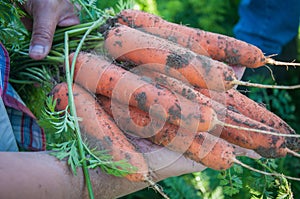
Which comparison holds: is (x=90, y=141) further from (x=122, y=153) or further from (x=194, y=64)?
(x=194, y=64)

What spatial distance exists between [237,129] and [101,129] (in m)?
0.31

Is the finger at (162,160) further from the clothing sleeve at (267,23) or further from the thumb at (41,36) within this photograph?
the clothing sleeve at (267,23)

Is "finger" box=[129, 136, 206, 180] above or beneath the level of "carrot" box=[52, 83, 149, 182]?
beneath

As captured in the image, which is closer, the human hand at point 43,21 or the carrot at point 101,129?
the carrot at point 101,129

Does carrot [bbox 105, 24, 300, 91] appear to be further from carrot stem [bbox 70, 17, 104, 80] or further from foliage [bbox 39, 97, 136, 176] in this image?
foliage [bbox 39, 97, 136, 176]

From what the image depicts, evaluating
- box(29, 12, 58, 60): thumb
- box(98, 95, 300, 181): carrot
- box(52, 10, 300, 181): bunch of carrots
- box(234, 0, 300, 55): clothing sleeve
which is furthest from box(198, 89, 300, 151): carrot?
box(234, 0, 300, 55): clothing sleeve

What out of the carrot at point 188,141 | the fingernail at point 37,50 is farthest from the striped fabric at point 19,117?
the carrot at point 188,141

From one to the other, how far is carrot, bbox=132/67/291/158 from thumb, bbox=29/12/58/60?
297 millimetres

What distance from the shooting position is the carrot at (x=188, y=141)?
0.94 metres

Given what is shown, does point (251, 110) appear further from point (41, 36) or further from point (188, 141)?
point (41, 36)

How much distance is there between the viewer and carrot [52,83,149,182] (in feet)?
2.91

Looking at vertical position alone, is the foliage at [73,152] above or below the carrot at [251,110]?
below

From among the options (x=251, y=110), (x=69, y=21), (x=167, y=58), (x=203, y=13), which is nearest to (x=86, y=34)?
(x=69, y=21)

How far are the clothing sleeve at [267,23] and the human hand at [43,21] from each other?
1218 mm
